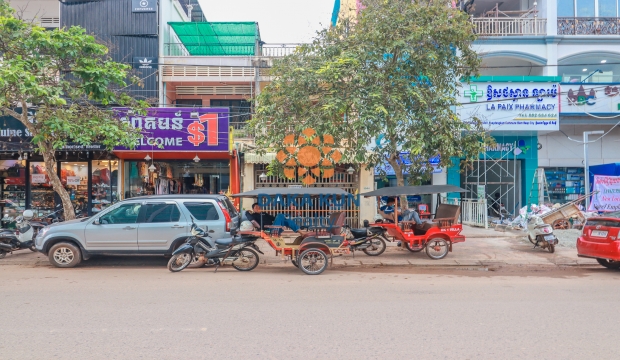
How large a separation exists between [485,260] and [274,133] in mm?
6067

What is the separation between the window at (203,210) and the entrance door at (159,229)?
0.27 meters

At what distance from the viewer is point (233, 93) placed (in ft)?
61.7

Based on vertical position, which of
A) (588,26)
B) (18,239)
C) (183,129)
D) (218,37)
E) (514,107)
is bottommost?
(18,239)

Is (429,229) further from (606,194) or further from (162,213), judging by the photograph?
(606,194)

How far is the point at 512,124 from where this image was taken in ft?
59.0

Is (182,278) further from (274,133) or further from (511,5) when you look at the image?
(511,5)

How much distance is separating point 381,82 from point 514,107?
900 cm

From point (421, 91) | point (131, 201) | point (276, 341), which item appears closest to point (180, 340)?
point (276, 341)

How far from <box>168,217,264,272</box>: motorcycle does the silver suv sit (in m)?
0.46

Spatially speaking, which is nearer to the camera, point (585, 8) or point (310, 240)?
point (310, 240)

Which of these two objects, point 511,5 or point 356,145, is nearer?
point 356,145

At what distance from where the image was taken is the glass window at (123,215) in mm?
10117

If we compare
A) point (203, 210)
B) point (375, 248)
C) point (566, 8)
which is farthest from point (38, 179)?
point (566, 8)

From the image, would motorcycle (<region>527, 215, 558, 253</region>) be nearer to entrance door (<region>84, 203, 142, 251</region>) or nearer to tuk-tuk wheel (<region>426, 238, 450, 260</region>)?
tuk-tuk wheel (<region>426, 238, 450, 260</region>)
